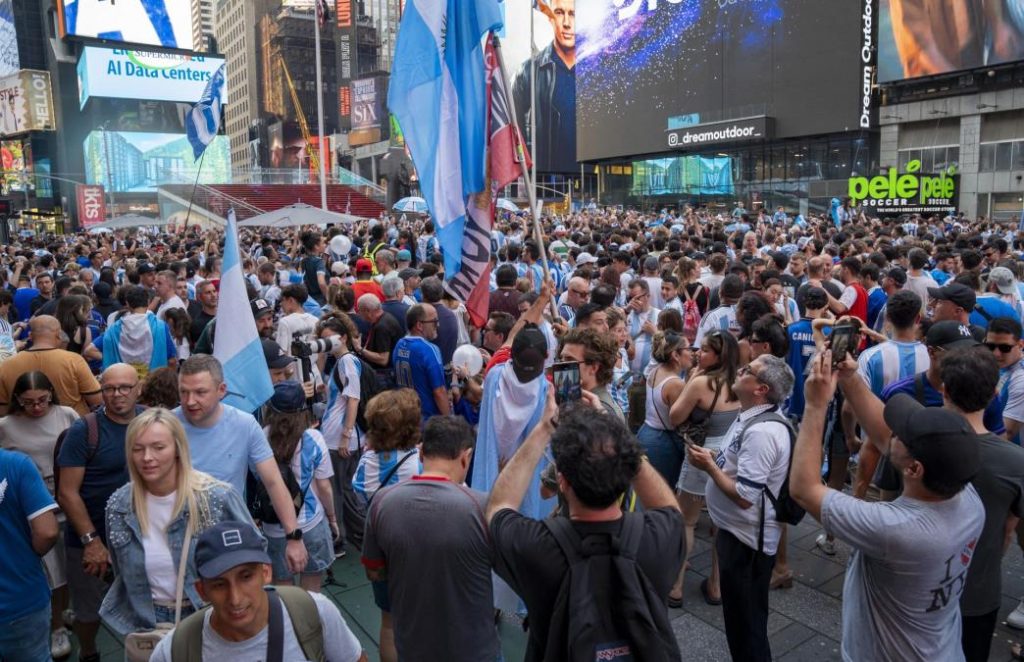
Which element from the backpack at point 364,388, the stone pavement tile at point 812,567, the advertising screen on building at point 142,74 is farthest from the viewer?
the advertising screen on building at point 142,74

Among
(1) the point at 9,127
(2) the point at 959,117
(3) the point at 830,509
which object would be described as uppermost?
(1) the point at 9,127

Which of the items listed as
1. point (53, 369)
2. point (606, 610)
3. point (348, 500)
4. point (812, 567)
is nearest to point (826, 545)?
point (812, 567)

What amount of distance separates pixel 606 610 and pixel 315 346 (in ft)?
12.8

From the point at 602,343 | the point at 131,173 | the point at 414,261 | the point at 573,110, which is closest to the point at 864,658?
the point at 602,343

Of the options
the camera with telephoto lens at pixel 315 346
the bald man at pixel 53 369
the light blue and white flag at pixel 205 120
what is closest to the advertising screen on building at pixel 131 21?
the light blue and white flag at pixel 205 120

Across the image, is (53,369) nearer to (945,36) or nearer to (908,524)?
Answer: (908,524)

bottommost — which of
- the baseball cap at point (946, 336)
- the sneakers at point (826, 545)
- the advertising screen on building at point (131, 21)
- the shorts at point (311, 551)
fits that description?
the sneakers at point (826, 545)

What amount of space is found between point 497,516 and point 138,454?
162cm

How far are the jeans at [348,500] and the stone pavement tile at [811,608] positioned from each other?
8.89 ft

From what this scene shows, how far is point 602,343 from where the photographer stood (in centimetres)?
392

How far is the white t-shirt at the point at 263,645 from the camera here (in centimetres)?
236

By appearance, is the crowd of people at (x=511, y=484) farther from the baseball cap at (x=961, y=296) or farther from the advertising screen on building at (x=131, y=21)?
the advertising screen on building at (x=131, y=21)

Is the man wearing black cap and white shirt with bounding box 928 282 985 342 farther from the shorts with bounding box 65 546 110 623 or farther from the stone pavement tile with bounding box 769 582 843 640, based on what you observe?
the shorts with bounding box 65 546 110 623

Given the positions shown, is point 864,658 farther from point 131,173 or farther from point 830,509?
point 131,173
